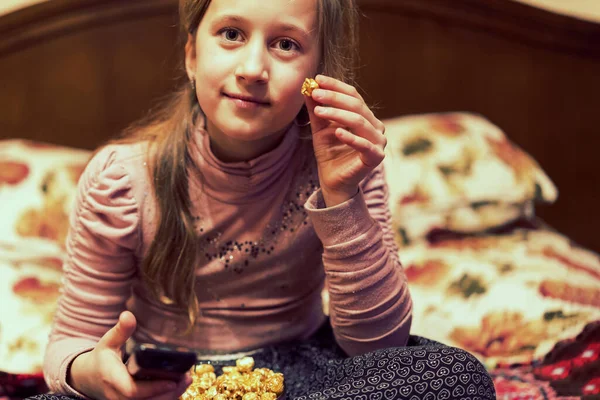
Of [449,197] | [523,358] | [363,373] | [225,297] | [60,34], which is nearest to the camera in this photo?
[363,373]

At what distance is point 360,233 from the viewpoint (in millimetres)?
906

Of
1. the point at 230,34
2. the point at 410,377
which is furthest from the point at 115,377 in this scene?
the point at 230,34

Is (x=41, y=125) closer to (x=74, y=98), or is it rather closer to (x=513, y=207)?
(x=74, y=98)

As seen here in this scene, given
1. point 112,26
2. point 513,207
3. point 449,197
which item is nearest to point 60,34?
point 112,26

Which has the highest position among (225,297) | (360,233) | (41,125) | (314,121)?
(314,121)

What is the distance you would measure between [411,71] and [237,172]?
1.13m

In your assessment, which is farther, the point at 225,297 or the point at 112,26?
the point at 112,26

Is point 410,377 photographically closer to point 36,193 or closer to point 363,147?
point 363,147

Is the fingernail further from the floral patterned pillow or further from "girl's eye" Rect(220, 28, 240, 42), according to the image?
the floral patterned pillow

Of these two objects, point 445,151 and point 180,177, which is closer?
point 180,177

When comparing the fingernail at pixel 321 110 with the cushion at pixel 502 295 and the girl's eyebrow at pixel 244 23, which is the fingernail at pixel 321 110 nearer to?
the girl's eyebrow at pixel 244 23

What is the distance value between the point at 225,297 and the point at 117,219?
197 mm

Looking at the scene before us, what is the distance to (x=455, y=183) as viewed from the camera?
1.71 meters

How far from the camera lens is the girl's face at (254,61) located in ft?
2.86
